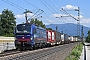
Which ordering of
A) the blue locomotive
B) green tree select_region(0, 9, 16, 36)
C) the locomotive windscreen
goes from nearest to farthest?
the blue locomotive < the locomotive windscreen < green tree select_region(0, 9, 16, 36)

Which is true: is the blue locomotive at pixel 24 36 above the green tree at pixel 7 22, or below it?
below

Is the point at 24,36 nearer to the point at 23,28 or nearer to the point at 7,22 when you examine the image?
the point at 23,28

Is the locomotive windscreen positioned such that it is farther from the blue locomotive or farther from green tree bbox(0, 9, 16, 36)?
green tree bbox(0, 9, 16, 36)

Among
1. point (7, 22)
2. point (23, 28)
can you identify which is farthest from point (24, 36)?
point (7, 22)

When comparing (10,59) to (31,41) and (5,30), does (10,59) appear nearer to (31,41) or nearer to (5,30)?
(31,41)

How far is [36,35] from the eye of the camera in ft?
124

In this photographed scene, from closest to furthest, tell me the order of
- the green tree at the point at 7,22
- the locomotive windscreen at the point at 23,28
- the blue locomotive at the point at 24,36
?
the blue locomotive at the point at 24,36
the locomotive windscreen at the point at 23,28
the green tree at the point at 7,22

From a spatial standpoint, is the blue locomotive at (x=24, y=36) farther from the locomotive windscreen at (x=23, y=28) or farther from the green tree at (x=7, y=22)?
the green tree at (x=7, y=22)

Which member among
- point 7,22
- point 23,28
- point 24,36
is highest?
point 7,22

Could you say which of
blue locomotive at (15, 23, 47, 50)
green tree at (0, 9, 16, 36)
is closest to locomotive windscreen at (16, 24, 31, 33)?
blue locomotive at (15, 23, 47, 50)

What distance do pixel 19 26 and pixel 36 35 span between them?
10.3 feet

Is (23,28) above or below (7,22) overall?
below

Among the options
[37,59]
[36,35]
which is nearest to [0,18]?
[36,35]

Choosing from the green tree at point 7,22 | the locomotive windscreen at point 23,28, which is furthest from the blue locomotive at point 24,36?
the green tree at point 7,22
